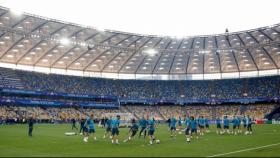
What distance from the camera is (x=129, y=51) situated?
7844 centimetres

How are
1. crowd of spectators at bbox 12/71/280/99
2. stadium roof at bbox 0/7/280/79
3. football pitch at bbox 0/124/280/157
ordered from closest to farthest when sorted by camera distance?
1. football pitch at bbox 0/124/280/157
2. stadium roof at bbox 0/7/280/79
3. crowd of spectators at bbox 12/71/280/99

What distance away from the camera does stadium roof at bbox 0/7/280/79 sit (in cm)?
6303

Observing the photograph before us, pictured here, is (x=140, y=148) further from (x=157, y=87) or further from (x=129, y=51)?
(x=157, y=87)

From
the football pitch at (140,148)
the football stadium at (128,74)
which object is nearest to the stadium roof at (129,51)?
the football stadium at (128,74)

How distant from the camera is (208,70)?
317 ft

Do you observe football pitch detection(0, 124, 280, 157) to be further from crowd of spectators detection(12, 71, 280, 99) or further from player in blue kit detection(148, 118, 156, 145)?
crowd of spectators detection(12, 71, 280, 99)

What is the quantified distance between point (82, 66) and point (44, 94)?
14.3 meters

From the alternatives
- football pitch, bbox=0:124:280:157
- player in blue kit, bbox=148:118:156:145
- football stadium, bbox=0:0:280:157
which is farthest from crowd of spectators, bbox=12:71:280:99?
football pitch, bbox=0:124:280:157

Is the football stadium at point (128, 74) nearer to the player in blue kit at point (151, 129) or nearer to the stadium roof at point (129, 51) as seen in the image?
the stadium roof at point (129, 51)

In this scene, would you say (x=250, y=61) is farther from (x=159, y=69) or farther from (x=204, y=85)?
(x=159, y=69)

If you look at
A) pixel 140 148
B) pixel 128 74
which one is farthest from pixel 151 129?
pixel 128 74

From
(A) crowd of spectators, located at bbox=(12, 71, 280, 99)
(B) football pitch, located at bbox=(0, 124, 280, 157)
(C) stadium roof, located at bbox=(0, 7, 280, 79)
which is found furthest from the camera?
(A) crowd of spectators, located at bbox=(12, 71, 280, 99)

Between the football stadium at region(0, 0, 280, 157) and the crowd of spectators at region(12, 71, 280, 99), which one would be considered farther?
the crowd of spectators at region(12, 71, 280, 99)

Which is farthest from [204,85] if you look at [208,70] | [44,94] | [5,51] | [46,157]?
[46,157]
